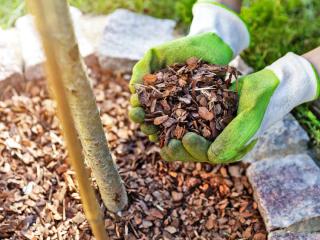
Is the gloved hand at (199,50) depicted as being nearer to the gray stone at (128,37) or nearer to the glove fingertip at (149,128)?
the glove fingertip at (149,128)

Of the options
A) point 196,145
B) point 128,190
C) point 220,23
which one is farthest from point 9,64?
point 196,145

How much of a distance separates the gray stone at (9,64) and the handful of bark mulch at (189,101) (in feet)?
2.31

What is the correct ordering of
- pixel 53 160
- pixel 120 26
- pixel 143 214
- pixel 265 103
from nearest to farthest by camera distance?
pixel 265 103
pixel 143 214
pixel 53 160
pixel 120 26

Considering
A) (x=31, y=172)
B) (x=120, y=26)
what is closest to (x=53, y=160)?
(x=31, y=172)

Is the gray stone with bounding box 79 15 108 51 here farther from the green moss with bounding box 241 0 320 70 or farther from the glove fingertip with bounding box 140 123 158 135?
the glove fingertip with bounding box 140 123 158 135

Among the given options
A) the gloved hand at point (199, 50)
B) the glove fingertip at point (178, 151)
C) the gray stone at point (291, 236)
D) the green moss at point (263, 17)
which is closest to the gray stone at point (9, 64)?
the green moss at point (263, 17)

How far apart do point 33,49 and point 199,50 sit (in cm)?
80

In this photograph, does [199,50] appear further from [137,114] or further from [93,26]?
[93,26]

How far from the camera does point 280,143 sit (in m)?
1.80

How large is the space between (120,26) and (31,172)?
0.84 metres

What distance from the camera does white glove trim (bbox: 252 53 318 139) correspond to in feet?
4.97

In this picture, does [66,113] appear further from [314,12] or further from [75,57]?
[314,12]

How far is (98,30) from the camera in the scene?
2268 mm

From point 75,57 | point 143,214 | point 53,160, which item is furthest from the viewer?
point 53,160
